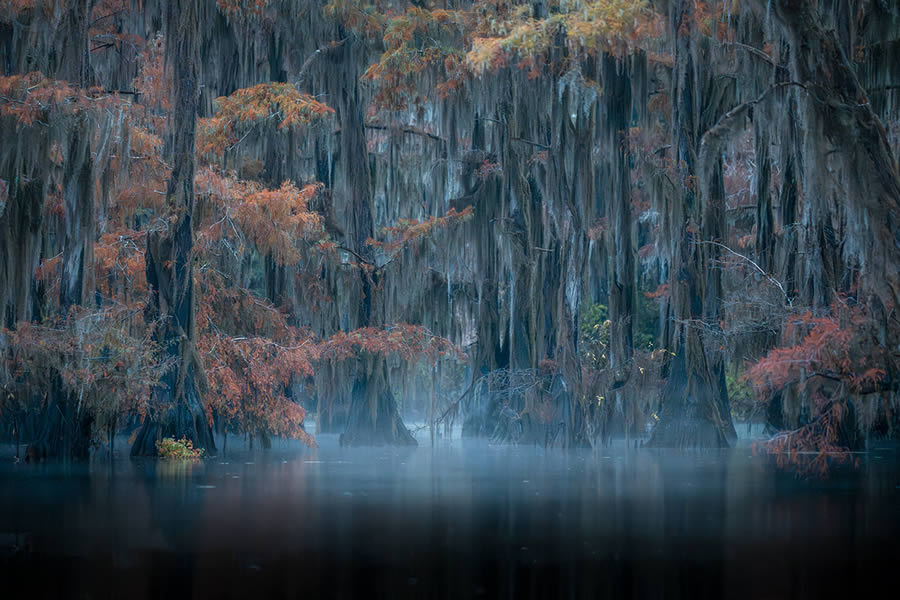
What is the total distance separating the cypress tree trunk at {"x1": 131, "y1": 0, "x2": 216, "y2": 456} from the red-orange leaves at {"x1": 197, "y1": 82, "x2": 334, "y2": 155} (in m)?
1.82

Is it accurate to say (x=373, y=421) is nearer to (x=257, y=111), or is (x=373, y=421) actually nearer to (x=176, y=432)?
(x=176, y=432)

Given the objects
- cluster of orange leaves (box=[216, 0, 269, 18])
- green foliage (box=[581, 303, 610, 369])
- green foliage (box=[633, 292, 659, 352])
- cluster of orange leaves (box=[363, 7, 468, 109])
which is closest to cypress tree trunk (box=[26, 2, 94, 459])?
cluster of orange leaves (box=[216, 0, 269, 18])

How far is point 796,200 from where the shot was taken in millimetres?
14977

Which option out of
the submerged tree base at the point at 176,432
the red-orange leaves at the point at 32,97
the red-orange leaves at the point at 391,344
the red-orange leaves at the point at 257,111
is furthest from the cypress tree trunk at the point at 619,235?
the red-orange leaves at the point at 32,97

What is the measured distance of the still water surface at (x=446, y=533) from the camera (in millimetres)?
4730

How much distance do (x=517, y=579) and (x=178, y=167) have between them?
11.2m

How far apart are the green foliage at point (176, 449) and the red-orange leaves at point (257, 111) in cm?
561

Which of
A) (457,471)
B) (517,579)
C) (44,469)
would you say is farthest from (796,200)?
(517,579)

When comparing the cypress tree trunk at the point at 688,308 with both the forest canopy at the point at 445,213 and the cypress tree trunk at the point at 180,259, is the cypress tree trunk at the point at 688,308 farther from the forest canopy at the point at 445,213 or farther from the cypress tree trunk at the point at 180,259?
the cypress tree trunk at the point at 180,259

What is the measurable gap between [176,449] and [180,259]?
283 centimetres

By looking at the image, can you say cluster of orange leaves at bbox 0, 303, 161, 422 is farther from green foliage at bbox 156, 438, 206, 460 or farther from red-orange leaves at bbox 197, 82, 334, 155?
red-orange leaves at bbox 197, 82, 334, 155

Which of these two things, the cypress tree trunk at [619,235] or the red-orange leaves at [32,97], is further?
the cypress tree trunk at [619,235]

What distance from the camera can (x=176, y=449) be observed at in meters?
13.2

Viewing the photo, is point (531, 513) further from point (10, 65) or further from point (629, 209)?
point (10, 65)
